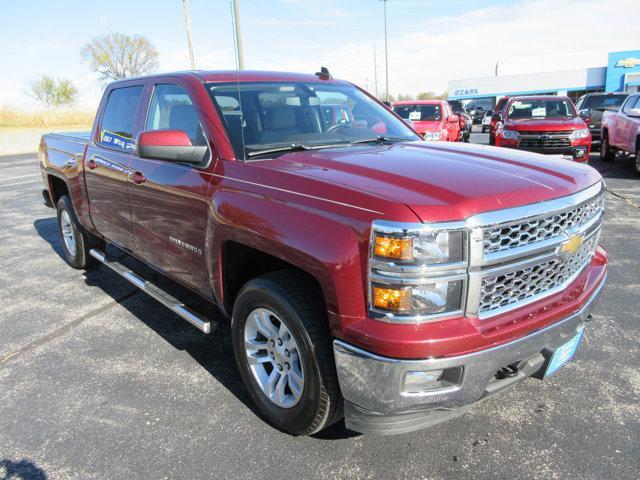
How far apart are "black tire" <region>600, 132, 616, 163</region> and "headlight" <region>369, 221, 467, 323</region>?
12944mm

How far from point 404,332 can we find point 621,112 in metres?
12.1

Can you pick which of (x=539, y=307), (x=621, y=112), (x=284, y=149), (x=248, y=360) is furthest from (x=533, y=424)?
(x=621, y=112)

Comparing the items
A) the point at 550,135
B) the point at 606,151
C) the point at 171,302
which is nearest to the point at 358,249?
the point at 171,302

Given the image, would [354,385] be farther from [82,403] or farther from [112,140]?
[112,140]

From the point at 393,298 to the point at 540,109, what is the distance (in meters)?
11.8

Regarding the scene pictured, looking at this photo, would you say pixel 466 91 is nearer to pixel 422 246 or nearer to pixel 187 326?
pixel 187 326

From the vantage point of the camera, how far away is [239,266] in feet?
9.73

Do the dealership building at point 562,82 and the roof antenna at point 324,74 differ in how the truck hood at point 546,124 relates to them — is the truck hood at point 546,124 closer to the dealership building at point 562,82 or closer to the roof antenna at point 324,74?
the roof antenna at point 324,74

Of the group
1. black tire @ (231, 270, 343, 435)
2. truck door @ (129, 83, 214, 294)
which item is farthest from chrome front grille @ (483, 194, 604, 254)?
truck door @ (129, 83, 214, 294)

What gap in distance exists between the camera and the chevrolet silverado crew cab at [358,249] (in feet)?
6.69

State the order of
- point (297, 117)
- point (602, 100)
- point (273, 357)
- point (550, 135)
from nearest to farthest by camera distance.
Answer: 1. point (273, 357)
2. point (297, 117)
3. point (550, 135)
4. point (602, 100)

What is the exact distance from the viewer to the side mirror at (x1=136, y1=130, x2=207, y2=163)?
9.66 feet

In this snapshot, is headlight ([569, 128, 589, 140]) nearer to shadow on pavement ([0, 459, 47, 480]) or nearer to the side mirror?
A: the side mirror

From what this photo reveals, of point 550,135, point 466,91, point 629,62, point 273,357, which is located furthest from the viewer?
point 466,91
